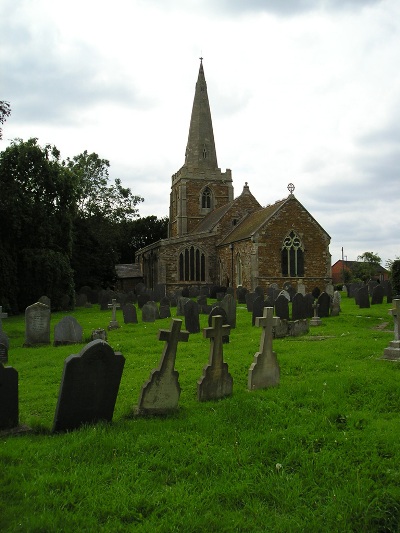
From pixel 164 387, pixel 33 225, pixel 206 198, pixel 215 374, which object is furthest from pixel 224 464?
pixel 206 198

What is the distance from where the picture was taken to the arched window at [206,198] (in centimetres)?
4234

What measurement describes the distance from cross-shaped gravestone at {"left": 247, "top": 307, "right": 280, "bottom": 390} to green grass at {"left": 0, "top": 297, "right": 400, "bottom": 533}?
238 mm

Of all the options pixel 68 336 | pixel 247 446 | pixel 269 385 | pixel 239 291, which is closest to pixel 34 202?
pixel 239 291

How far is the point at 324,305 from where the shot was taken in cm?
1509

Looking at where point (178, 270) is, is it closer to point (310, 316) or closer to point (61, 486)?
point (310, 316)

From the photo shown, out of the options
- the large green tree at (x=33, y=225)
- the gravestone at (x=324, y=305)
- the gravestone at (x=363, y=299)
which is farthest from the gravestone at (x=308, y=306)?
the large green tree at (x=33, y=225)

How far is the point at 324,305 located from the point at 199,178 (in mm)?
28294

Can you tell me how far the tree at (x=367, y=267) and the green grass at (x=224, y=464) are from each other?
1626 inches

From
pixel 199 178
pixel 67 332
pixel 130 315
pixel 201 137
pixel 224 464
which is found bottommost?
pixel 224 464

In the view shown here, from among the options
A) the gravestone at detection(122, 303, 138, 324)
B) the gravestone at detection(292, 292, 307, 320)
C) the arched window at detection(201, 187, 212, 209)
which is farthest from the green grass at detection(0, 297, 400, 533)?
the arched window at detection(201, 187, 212, 209)

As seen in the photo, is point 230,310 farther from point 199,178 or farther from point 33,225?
point 199,178

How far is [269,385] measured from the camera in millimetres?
6504

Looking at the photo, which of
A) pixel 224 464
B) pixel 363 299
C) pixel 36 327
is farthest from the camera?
pixel 363 299

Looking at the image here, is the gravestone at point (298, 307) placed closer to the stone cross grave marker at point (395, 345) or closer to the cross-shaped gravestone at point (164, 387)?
the stone cross grave marker at point (395, 345)
